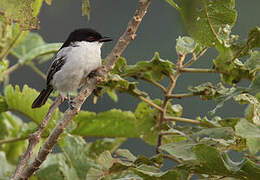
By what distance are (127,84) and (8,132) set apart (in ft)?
2.38

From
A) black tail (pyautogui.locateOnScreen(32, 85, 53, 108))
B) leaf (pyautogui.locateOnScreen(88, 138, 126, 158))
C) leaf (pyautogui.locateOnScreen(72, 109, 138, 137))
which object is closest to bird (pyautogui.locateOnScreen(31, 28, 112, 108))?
black tail (pyautogui.locateOnScreen(32, 85, 53, 108))

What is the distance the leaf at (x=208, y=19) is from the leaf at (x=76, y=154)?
762 mm

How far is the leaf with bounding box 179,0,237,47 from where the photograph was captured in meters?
1.42

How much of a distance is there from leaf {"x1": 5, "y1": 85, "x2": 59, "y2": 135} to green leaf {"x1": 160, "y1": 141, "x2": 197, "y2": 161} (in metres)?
0.57

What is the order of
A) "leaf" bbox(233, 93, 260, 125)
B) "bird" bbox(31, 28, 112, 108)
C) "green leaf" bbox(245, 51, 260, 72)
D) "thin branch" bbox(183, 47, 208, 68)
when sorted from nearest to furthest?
"leaf" bbox(233, 93, 260, 125), "green leaf" bbox(245, 51, 260, 72), "thin branch" bbox(183, 47, 208, 68), "bird" bbox(31, 28, 112, 108)

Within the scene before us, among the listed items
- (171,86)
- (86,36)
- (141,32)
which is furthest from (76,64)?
(141,32)

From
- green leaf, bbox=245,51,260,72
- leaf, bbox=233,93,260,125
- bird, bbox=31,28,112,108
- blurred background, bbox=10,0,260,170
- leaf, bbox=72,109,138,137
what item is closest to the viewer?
leaf, bbox=233,93,260,125

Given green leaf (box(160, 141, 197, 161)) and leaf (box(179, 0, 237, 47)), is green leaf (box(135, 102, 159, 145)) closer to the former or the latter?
green leaf (box(160, 141, 197, 161))

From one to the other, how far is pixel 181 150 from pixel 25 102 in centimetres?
77

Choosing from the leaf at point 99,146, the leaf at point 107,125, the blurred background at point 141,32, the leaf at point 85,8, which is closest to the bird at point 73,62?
the leaf at point 107,125

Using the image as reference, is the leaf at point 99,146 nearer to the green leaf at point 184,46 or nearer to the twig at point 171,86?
the twig at point 171,86

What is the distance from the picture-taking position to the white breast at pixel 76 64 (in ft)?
6.55

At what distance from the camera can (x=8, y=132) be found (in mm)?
2340

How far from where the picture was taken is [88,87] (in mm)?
1482
